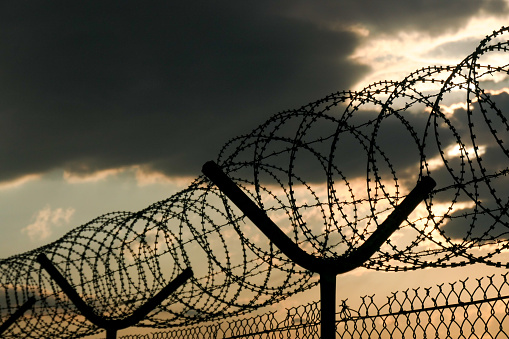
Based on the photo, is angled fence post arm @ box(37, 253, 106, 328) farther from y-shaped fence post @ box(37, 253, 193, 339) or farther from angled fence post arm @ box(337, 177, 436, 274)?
angled fence post arm @ box(337, 177, 436, 274)

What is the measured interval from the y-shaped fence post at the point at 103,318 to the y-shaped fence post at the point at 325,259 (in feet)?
10.9

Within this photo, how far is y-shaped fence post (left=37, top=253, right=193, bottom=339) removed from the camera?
981cm

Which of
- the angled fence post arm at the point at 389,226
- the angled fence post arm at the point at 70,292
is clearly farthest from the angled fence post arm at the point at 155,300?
the angled fence post arm at the point at 389,226

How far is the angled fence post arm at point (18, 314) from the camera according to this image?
43.0 ft

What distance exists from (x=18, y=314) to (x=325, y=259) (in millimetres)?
8678

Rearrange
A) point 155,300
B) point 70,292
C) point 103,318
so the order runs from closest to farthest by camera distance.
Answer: point 155,300, point 103,318, point 70,292

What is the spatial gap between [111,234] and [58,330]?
2407 mm

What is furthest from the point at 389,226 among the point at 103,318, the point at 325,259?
the point at 103,318

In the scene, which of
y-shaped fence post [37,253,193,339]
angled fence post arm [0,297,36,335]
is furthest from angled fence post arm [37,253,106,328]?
angled fence post arm [0,297,36,335]

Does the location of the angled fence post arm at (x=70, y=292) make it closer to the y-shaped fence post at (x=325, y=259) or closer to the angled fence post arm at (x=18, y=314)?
the angled fence post arm at (x=18, y=314)

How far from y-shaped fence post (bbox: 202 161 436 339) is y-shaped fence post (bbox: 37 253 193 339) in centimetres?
331

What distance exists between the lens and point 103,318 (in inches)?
415

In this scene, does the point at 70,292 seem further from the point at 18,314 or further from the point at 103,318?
the point at 18,314

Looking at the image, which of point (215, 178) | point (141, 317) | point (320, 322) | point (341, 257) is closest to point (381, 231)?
point (341, 257)
